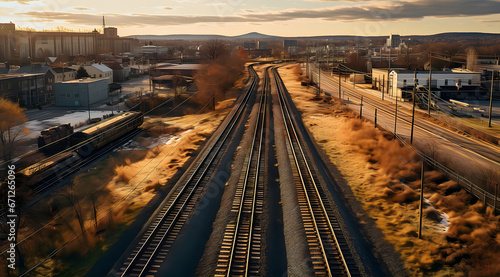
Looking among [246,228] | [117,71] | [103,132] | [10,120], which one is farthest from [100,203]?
[117,71]

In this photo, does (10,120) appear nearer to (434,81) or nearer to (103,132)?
(103,132)

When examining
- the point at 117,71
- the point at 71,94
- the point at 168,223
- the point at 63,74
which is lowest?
the point at 168,223

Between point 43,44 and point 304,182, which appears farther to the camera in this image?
point 43,44

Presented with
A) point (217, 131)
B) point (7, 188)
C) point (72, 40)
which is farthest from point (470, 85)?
point (72, 40)

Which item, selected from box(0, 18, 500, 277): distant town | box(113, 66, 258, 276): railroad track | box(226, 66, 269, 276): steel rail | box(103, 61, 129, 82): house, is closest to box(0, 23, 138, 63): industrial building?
box(103, 61, 129, 82): house

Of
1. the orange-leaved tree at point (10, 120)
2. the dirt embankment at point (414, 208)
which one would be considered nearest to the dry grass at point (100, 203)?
the dirt embankment at point (414, 208)

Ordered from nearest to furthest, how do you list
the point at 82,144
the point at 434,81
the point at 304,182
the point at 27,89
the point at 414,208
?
the point at 414,208
the point at 304,182
the point at 82,144
the point at 27,89
the point at 434,81

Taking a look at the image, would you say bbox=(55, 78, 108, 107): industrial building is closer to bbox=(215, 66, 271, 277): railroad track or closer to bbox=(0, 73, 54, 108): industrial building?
bbox=(0, 73, 54, 108): industrial building

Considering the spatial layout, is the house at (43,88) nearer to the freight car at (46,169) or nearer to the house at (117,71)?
the house at (117,71)
